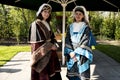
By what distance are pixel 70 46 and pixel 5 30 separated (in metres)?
Result: 15.9

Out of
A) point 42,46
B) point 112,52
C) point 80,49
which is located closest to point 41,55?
point 42,46

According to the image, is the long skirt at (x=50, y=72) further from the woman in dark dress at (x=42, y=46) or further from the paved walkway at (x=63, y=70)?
the paved walkway at (x=63, y=70)

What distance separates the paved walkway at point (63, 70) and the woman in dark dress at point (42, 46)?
2.46 m

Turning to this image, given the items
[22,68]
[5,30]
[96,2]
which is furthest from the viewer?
[5,30]

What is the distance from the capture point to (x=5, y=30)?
21328 millimetres

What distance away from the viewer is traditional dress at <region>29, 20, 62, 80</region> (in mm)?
5582

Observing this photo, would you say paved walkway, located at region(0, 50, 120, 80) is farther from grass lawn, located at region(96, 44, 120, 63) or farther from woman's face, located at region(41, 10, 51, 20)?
woman's face, located at region(41, 10, 51, 20)

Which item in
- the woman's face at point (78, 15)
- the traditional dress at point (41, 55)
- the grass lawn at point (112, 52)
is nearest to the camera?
the traditional dress at point (41, 55)

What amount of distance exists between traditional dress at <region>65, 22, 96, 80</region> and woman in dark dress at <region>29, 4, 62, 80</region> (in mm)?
369

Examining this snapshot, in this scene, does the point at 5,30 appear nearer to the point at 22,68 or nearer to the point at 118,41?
the point at 118,41

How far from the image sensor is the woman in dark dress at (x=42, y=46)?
5.59 metres

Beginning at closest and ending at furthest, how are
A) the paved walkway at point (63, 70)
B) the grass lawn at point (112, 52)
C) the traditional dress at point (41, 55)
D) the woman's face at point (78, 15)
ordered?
1. the traditional dress at point (41, 55)
2. the woman's face at point (78, 15)
3. the paved walkway at point (63, 70)
4. the grass lawn at point (112, 52)

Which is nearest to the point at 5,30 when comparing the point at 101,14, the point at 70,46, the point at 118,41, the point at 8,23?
the point at 8,23

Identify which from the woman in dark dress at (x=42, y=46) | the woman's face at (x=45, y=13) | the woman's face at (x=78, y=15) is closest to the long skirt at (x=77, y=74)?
the woman in dark dress at (x=42, y=46)
